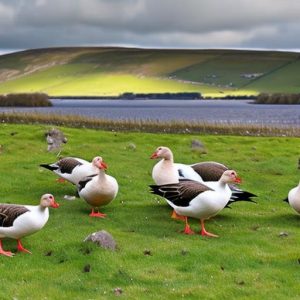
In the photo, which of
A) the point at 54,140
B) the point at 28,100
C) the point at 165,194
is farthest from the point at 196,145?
the point at 28,100

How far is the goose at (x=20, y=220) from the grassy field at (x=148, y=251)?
0.57m

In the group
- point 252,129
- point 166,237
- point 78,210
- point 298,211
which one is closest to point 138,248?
point 166,237

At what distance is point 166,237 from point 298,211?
15.9 feet

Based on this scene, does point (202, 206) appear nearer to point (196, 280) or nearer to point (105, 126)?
point (196, 280)

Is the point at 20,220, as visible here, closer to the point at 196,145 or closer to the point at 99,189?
the point at 99,189

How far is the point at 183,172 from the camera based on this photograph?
760 inches

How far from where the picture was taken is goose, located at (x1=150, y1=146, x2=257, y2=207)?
18.1 m

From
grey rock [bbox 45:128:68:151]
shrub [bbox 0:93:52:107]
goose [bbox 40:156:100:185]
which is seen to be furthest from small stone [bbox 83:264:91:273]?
shrub [bbox 0:93:52:107]

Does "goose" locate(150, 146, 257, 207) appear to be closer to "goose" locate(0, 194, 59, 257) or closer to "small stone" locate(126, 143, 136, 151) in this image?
"goose" locate(0, 194, 59, 257)

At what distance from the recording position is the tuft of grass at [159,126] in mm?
55969

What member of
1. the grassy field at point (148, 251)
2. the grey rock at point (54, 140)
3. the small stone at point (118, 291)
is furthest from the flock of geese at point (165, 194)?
the grey rock at point (54, 140)

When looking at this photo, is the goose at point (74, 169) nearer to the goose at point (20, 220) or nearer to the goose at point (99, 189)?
the goose at point (99, 189)

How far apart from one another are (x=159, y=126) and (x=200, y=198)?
43899mm

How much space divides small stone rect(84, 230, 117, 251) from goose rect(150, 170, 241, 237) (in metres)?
2.74
